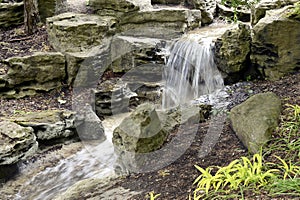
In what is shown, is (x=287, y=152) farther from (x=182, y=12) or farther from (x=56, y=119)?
(x=182, y=12)

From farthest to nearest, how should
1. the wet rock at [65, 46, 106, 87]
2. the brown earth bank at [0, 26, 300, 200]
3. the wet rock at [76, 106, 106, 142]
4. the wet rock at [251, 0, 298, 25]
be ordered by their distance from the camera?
the wet rock at [65, 46, 106, 87]
the wet rock at [251, 0, 298, 25]
the wet rock at [76, 106, 106, 142]
the brown earth bank at [0, 26, 300, 200]

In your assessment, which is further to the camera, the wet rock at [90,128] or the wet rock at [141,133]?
the wet rock at [90,128]

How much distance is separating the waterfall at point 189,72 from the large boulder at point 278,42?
1.03 metres

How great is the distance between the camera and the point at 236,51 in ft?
18.8

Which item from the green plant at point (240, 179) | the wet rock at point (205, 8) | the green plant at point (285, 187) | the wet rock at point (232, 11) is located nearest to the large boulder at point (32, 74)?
the wet rock at point (205, 8)

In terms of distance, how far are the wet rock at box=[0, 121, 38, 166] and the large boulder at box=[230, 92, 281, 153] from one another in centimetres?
268

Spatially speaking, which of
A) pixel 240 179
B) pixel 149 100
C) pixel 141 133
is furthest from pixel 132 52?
pixel 240 179

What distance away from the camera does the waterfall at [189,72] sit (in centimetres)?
655

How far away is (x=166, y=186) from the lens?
313 cm

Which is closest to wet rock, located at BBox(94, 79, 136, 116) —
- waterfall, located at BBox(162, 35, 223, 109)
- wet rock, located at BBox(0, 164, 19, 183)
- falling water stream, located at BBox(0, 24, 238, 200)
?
falling water stream, located at BBox(0, 24, 238, 200)

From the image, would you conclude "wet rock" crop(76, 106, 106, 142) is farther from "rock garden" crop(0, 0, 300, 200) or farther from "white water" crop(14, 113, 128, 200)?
"white water" crop(14, 113, 128, 200)

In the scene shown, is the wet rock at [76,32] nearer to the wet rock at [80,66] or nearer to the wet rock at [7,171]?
the wet rock at [80,66]

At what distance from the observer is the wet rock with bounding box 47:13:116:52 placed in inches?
274

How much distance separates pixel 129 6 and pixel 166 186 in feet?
17.5
